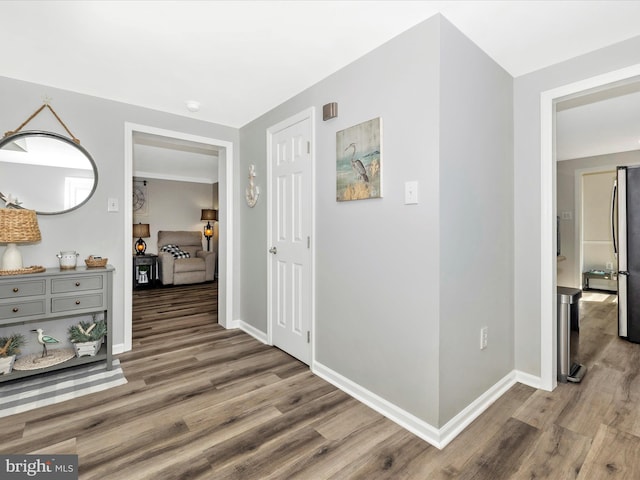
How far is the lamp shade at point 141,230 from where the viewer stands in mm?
6602

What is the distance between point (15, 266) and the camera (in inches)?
92.7

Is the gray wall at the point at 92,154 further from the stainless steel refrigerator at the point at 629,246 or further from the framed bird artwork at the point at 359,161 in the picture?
the stainless steel refrigerator at the point at 629,246

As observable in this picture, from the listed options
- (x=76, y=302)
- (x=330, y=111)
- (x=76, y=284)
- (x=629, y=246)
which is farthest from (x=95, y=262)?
(x=629, y=246)

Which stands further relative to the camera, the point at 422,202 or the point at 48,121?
the point at 48,121

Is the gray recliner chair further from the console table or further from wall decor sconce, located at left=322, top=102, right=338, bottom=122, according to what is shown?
wall decor sconce, located at left=322, top=102, right=338, bottom=122

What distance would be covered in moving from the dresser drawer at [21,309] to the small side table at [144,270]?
4320 mm

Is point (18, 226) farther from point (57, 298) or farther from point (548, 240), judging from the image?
point (548, 240)

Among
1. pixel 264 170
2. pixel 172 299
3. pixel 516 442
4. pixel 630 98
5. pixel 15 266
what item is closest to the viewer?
pixel 516 442

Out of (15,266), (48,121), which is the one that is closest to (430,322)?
(15,266)

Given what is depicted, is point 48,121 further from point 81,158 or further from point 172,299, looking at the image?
point 172,299

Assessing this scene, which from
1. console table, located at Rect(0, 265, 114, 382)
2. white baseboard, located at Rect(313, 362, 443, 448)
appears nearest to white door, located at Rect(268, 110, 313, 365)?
white baseboard, located at Rect(313, 362, 443, 448)

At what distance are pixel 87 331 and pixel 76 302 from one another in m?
0.33

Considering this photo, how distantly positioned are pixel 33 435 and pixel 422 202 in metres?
2.50

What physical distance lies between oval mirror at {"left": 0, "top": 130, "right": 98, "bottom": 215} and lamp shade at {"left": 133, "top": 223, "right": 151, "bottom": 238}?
4188mm
